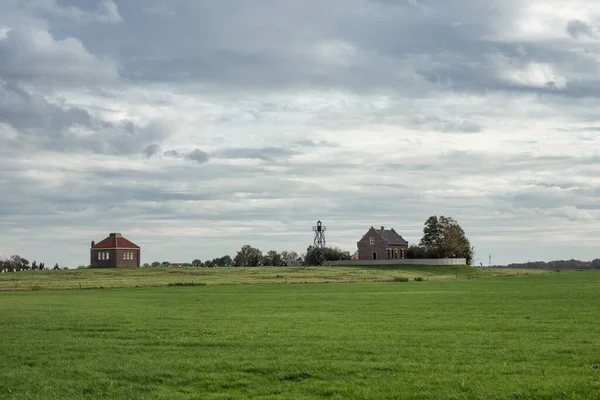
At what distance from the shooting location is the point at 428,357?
20.1 metres

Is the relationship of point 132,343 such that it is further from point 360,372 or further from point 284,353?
point 360,372

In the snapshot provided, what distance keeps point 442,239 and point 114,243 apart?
91.9 m

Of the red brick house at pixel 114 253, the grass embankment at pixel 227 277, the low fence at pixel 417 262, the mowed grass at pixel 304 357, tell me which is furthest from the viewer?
the red brick house at pixel 114 253

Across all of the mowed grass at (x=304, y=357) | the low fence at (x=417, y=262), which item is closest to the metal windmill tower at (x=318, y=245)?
the low fence at (x=417, y=262)

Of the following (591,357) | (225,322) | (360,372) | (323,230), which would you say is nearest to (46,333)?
(225,322)

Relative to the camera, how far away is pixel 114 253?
625 feet

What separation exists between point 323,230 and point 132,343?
166877mm

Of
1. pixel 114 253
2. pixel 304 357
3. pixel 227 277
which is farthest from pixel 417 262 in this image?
pixel 304 357

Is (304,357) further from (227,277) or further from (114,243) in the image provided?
(114,243)

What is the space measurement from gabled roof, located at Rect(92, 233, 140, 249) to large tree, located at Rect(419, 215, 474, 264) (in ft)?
275

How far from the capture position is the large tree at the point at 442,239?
184125mm

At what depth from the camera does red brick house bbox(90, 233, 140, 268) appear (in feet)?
626

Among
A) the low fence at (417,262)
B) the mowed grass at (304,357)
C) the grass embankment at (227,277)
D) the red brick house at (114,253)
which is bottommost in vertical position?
the mowed grass at (304,357)

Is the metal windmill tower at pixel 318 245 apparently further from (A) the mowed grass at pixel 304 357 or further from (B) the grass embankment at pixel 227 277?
(A) the mowed grass at pixel 304 357
